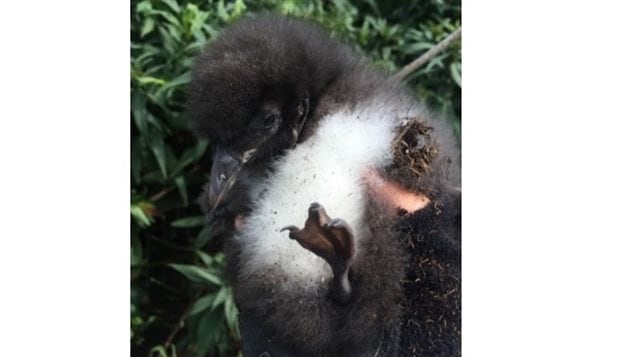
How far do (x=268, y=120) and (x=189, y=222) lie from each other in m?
0.36

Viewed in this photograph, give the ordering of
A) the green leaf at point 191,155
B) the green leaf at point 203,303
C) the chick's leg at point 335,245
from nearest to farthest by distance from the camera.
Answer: the chick's leg at point 335,245, the green leaf at point 191,155, the green leaf at point 203,303

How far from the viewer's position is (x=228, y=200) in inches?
60.6

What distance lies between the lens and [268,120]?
1506 millimetres

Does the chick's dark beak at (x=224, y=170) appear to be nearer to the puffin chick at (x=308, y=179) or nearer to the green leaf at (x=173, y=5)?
the puffin chick at (x=308, y=179)

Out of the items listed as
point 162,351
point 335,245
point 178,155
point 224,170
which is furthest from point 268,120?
point 162,351

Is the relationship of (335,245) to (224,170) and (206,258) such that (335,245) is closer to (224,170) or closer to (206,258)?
(224,170)

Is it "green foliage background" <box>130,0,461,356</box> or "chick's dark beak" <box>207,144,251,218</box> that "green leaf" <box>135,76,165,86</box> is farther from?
"chick's dark beak" <box>207,144,251,218</box>

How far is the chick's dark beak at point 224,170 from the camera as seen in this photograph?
1515 mm

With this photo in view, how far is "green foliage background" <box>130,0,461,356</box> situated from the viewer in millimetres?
1768

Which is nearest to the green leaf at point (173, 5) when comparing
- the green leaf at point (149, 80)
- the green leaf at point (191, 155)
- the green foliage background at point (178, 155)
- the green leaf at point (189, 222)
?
the green foliage background at point (178, 155)

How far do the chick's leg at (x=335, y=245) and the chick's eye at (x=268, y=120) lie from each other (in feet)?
0.48
